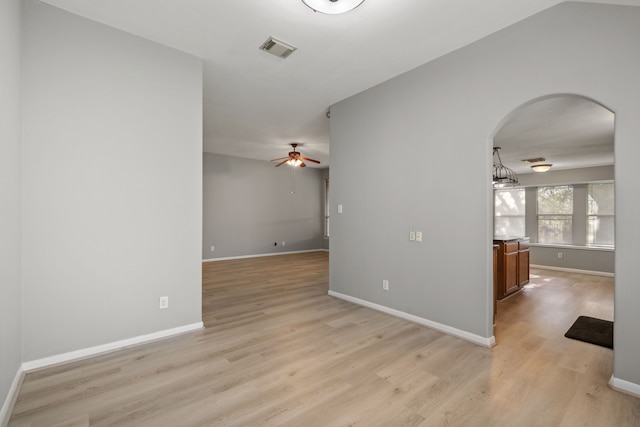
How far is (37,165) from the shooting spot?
231 centimetres

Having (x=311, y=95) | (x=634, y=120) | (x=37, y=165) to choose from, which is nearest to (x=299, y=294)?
(x=311, y=95)

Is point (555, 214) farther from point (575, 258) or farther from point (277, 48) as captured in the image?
point (277, 48)

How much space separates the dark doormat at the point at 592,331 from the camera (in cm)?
293

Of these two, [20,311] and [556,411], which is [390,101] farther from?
[20,311]

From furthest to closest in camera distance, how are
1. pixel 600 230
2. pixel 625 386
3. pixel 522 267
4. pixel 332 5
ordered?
pixel 600 230 < pixel 522 267 < pixel 332 5 < pixel 625 386

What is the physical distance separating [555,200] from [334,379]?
28.0 feet

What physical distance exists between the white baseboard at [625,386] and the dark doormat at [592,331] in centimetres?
98

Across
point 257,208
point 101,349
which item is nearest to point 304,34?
point 101,349

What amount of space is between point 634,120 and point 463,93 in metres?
1.33

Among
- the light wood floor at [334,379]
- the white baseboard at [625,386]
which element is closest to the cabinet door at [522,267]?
the light wood floor at [334,379]

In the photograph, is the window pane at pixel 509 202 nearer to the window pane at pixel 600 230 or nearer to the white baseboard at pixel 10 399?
the window pane at pixel 600 230

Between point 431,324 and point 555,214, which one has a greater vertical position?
point 555,214

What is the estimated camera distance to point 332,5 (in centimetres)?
213

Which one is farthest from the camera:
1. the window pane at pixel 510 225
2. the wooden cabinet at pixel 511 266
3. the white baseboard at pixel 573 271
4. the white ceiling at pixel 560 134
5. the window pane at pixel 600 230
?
the window pane at pixel 510 225
